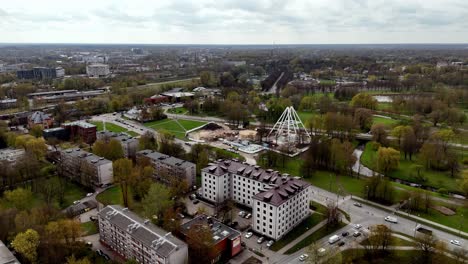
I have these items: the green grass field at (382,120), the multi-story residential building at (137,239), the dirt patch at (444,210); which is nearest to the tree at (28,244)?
the multi-story residential building at (137,239)

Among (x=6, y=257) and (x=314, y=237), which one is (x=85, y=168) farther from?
(x=314, y=237)

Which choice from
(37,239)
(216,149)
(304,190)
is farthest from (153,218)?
(216,149)

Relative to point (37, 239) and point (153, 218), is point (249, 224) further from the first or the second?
point (37, 239)

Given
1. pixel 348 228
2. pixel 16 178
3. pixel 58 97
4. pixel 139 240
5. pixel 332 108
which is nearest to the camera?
pixel 139 240

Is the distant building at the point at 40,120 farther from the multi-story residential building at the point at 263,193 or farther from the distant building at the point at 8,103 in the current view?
the multi-story residential building at the point at 263,193

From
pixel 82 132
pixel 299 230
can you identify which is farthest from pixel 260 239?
pixel 82 132

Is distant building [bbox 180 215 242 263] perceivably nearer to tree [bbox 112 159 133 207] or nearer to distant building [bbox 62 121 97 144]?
tree [bbox 112 159 133 207]
